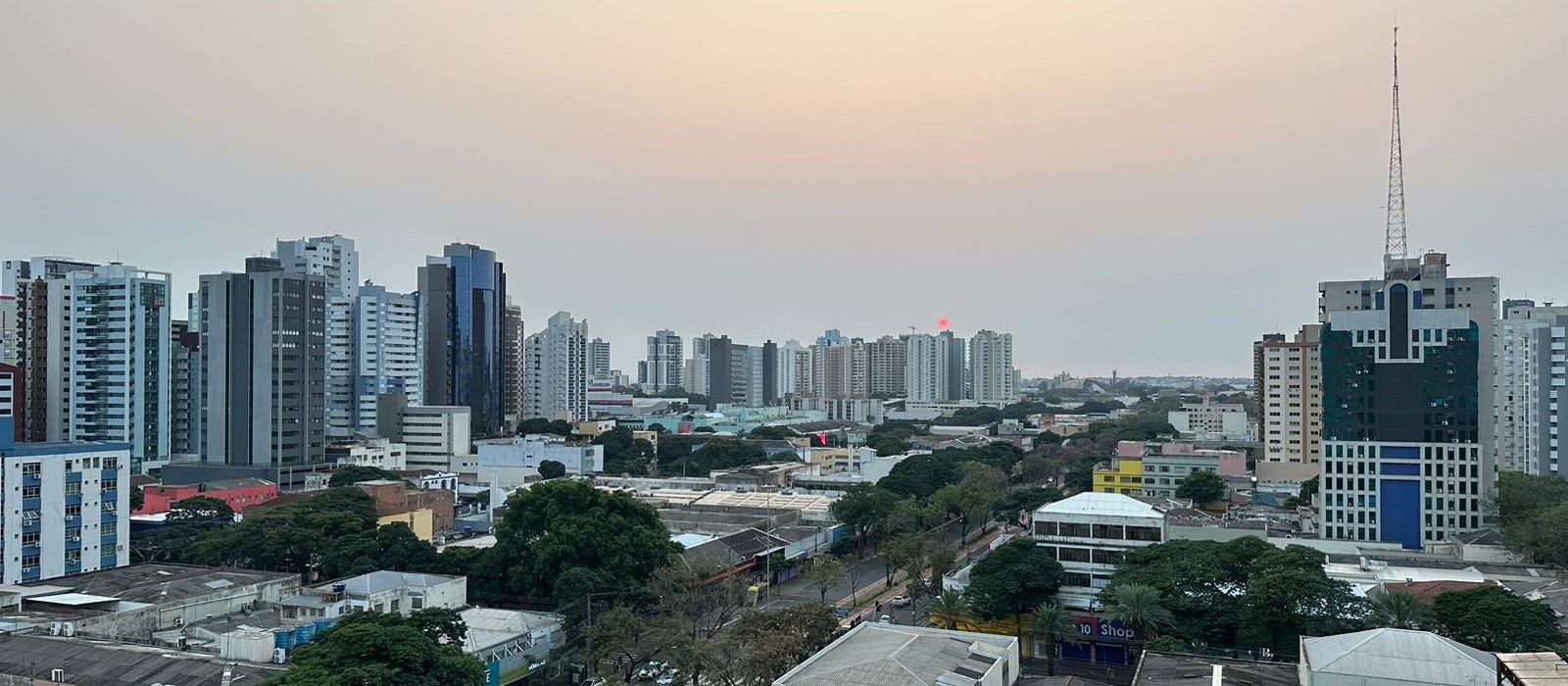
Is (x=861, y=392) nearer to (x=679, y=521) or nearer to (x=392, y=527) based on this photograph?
(x=679, y=521)

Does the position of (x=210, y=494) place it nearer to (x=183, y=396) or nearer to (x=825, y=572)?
(x=183, y=396)

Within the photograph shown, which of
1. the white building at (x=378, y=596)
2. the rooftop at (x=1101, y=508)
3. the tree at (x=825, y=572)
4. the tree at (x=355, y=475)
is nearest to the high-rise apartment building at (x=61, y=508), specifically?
the white building at (x=378, y=596)

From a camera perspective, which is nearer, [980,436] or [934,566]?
[934,566]

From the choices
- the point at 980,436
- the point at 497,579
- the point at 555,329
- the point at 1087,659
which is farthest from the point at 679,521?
the point at 555,329

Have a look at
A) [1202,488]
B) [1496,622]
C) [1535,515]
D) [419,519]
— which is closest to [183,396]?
[419,519]

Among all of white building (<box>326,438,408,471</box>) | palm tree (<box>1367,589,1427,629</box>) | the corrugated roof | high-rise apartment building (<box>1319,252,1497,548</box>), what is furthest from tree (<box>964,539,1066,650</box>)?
white building (<box>326,438,408,471</box>)

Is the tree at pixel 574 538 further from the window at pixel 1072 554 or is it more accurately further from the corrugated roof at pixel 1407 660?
the corrugated roof at pixel 1407 660
